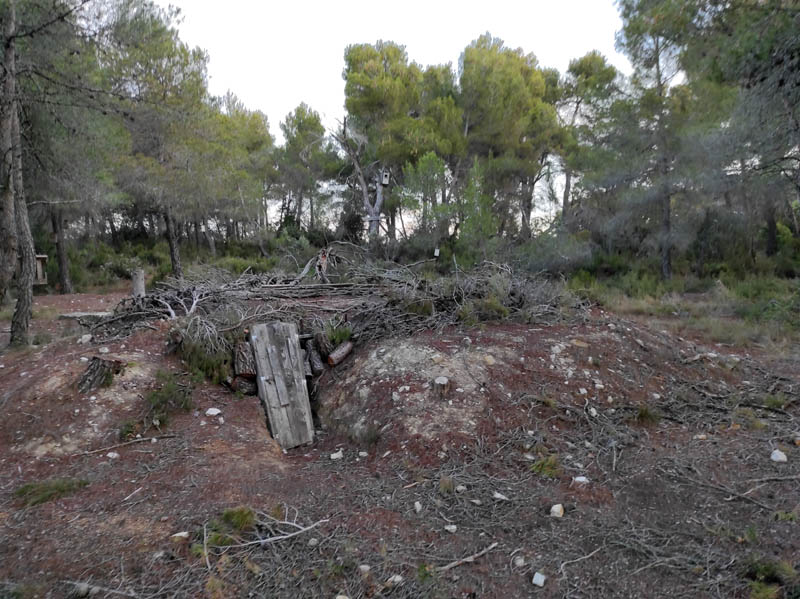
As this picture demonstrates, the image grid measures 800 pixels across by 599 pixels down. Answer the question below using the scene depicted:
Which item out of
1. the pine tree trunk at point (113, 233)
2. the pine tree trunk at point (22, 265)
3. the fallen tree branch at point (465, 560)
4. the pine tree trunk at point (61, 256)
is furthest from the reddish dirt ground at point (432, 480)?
the pine tree trunk at point (113, 233)

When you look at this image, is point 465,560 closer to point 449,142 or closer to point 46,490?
point 46,490

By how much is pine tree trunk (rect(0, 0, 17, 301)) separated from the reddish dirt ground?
1799 millimetres

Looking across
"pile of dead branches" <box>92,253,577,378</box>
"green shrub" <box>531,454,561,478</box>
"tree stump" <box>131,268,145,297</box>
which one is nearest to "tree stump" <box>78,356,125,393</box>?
"pile of dead branches" <box>92,253,577,378</box>

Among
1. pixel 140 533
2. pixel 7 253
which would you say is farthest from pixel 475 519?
pixel 7 253

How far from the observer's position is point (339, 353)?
4.75 m

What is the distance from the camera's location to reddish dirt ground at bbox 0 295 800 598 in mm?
2182

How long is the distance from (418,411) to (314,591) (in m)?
1.75

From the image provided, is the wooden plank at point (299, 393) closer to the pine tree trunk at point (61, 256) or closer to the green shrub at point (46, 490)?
the green shrub at point (46, 490)

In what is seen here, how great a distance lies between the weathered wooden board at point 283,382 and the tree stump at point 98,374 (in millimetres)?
1145

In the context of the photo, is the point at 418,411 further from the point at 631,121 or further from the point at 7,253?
the point at 631,121

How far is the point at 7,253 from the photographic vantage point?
5930 millimetres

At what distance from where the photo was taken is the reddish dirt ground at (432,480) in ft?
7.16

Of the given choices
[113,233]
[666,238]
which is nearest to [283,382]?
[666,238]

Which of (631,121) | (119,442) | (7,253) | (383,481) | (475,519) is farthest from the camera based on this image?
(631,121)
